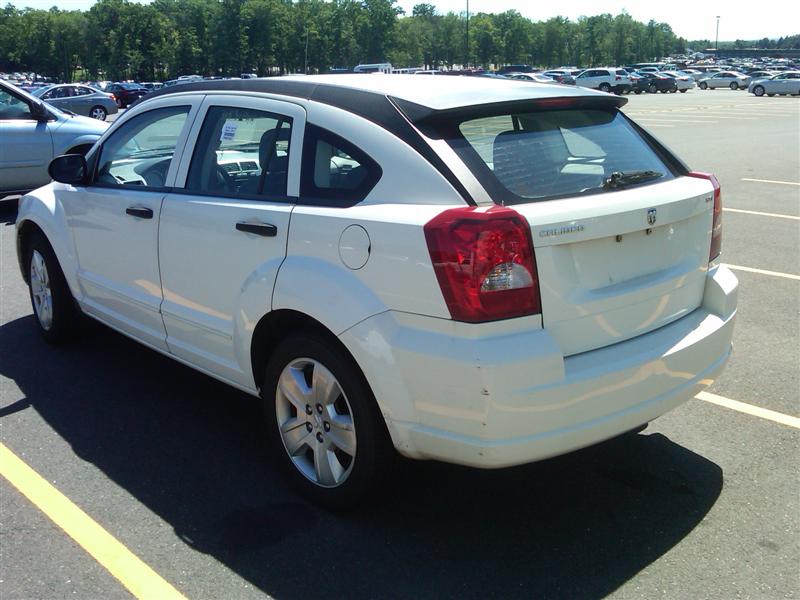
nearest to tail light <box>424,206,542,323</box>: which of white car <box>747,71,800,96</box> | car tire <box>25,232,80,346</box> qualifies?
car tire <box>25,232,80,346</box>

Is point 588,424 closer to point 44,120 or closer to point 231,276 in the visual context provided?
point 231,276

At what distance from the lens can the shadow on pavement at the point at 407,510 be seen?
312cm

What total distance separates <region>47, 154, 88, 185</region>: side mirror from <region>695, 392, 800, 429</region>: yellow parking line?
3.84 metres

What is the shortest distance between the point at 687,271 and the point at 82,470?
2.93 metres

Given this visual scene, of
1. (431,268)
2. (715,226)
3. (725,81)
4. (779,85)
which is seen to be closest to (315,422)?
(431,268)

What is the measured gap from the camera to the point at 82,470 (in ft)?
13.1

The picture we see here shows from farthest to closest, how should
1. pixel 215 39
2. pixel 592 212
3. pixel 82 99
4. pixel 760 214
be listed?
pixel 215 39 → pixel 82 99 → pixel 760 214 → pixel 592 212

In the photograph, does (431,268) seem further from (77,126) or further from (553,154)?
(77,126)

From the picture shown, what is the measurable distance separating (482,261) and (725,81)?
72909mm

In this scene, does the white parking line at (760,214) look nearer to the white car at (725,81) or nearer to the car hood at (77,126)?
the car hood at (77,126)

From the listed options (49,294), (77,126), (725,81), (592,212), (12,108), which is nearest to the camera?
(592,212)

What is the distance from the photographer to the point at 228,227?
383cm

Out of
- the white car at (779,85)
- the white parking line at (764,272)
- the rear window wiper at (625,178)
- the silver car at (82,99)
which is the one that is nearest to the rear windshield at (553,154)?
the rear window wiper at (625,178)

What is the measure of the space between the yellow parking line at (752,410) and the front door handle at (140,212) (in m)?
3.13
